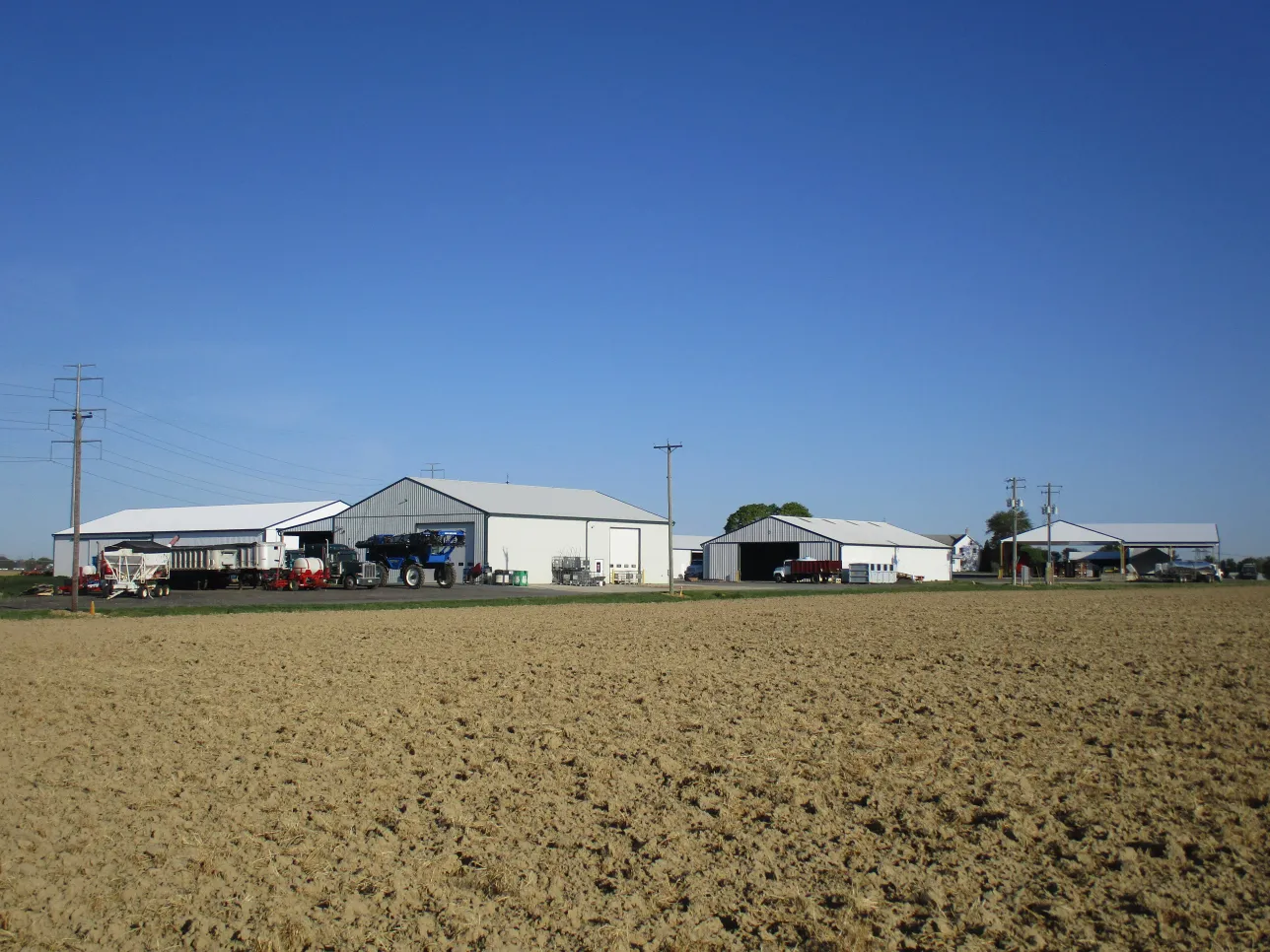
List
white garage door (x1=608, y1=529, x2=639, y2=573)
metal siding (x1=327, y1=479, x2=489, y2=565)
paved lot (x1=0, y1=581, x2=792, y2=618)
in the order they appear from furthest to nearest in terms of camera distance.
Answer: white garage door (x1=608, y1=529, x2=639, y2=573)
metal siding (x1=327, y1=479, x2=489, y2=565)
paved lot (x1=0, y1=581, x2=792, y2=618)

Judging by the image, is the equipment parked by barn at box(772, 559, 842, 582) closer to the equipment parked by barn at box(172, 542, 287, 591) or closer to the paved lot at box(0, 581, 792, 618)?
the paved lot at box(0, 581, 792, 618)

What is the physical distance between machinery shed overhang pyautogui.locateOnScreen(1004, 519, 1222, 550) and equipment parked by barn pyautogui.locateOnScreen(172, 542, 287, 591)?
7855cm

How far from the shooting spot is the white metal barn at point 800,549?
254 feet

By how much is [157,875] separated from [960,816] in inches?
260

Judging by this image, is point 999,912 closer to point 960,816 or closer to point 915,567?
point 960,816

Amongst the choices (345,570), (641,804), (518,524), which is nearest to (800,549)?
(518,524)

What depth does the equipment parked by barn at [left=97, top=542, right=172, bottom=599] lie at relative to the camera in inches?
1741

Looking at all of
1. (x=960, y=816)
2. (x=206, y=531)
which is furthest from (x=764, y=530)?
(x=960, y=816)

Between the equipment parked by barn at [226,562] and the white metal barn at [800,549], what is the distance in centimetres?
3879

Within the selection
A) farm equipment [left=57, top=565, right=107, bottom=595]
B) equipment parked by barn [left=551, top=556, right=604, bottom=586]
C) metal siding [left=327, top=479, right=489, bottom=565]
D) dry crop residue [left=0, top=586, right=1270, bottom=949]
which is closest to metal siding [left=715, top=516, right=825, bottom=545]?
equipment parked by barn [left=551, top=556, right=604, bottom=586]

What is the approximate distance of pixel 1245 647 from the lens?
2194 cm

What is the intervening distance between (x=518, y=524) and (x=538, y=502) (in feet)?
21.7

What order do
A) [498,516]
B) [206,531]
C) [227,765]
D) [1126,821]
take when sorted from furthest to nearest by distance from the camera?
[206,531] < [498,516] < [227,765] < [1126,821]

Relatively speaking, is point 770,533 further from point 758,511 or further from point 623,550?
point 758,511
